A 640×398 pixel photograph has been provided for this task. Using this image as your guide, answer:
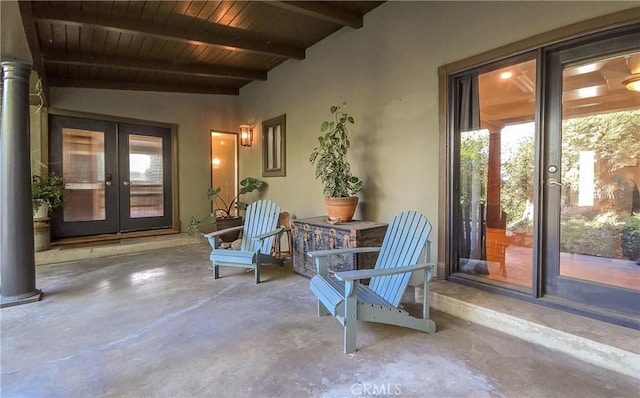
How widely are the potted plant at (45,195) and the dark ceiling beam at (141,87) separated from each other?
1556mm

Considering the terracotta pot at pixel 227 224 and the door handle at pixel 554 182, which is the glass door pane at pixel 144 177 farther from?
the door handle at pixel 554 182

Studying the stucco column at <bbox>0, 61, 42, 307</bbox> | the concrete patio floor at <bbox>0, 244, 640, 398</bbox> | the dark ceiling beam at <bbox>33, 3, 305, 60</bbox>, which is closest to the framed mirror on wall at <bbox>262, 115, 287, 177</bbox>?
the dark ceiling beam at <bbox>33, 3, 305, 60</bbox>

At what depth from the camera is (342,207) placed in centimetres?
359

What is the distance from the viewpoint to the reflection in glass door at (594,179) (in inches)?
86.8

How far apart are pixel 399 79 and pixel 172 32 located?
277cm

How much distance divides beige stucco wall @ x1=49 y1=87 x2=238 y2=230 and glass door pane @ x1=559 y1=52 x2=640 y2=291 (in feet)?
19.3

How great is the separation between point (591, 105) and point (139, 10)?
14.4ft

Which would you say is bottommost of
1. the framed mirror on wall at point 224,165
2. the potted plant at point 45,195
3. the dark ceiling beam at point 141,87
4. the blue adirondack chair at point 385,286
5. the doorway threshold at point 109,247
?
the doorway threshold at point 109,247

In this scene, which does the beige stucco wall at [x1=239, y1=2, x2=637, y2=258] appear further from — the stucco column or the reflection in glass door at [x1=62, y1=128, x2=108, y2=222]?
the reflection in glass door at [x1=62, y1=128, x2=108, y2=222]

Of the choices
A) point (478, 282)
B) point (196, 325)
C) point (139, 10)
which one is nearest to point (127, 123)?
point (139, 10)

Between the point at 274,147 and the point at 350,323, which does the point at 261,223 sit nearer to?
the point at 274,147

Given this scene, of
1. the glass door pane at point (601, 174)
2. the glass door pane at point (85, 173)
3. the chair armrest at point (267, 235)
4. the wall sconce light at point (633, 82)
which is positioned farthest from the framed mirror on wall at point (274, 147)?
the wall sconce light at point (633, 82)

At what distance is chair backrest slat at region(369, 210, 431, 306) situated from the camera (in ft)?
7.81

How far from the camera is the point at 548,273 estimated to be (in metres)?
2.51
